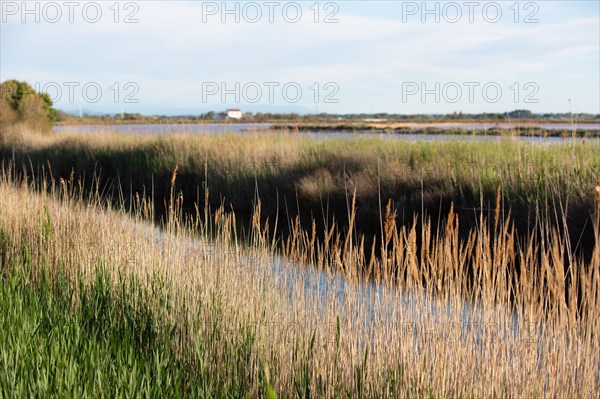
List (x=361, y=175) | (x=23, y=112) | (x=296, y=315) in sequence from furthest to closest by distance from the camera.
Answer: (x=23, y=112) → (x=361, y=175) → (x=296, y=315)

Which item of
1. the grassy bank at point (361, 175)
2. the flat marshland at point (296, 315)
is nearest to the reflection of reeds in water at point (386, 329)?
the flat marshland at point (296, 315)

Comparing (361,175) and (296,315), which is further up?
(361,175)

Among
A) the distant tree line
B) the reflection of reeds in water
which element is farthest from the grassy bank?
the distant tree line

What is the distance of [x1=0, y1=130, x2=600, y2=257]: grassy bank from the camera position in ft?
23.7

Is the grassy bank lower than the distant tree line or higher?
lower

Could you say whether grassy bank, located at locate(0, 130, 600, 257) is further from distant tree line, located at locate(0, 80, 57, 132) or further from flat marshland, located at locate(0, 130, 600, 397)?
distant tree line, located at locate(0, 80, 57, 132)

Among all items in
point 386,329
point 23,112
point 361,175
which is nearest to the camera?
point 386,329

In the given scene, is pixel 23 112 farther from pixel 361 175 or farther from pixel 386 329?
pixel 386 329

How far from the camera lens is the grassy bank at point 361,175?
23.7 ft

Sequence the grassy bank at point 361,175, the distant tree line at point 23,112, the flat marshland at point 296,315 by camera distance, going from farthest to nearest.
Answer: the distant tree line at point 23,112, the grassy bank at point 361,175, the flat marshland at point 296,315

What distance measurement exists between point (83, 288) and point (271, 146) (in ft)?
29.2

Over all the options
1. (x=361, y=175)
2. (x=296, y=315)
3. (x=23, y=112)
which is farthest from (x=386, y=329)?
(x=23, y=112)

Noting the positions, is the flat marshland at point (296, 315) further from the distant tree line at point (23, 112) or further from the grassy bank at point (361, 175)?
the distant tree line at point (23, 112)

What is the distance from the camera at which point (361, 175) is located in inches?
400
